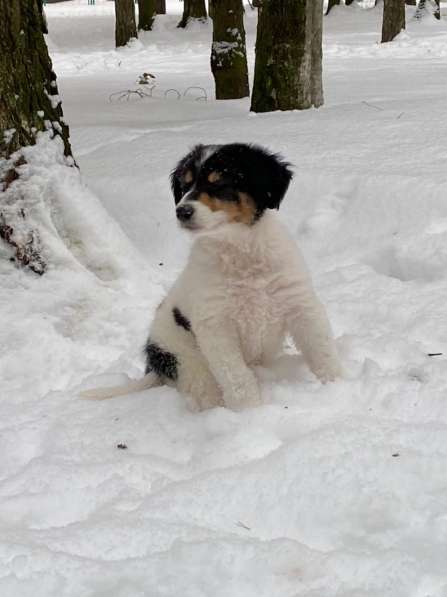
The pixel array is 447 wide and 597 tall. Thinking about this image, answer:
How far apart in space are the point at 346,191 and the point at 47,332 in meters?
2.43

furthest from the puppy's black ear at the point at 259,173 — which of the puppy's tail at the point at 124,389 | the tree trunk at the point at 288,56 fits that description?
the tree trunk at the point at 288,56

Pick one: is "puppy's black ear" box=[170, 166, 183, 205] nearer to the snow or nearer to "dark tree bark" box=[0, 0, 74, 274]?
the snow

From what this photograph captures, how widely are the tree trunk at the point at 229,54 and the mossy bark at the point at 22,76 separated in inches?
206

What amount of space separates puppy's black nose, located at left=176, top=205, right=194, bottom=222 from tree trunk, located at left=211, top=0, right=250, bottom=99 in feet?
23.4

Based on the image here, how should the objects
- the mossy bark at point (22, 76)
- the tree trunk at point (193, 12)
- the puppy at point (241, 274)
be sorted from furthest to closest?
1. the tree trunk at point (193, 12)
2. the mossy bark at point (22, 76)
3. the puppy at point (241, 274)

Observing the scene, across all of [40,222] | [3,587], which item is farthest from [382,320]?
[3,587]

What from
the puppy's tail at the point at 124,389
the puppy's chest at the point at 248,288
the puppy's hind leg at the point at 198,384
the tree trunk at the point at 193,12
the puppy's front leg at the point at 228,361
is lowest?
the puppy's tail at the point at 124,389

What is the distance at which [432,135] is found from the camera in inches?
229

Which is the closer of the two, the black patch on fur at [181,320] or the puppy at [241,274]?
the puppy at [241,274]

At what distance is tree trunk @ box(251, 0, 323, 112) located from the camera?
7012 millimetres

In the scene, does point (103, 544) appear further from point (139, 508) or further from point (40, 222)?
point (40, 222)

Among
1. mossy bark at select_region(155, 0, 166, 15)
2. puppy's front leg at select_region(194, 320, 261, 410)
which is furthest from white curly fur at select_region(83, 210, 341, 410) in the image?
mossy bark at select_region(155, 0, 166, 15)

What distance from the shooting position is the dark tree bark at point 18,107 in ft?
14.2

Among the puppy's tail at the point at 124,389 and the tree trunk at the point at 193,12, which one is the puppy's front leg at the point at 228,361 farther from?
the tree trunk at the point at 193,12
